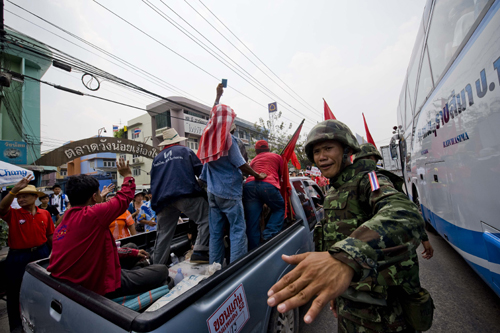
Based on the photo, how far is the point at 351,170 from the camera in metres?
1.29

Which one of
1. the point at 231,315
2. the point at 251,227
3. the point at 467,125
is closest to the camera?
the point at 231,315

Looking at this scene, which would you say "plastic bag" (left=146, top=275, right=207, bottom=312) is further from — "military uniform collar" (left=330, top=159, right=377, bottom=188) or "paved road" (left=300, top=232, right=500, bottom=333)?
"paved road" (left=300, top=232, right=500, bottom=333)

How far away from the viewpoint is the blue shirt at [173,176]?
242cm

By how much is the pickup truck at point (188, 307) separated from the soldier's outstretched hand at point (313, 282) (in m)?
0.63

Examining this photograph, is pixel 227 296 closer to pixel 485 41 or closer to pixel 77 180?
pixel 77 180

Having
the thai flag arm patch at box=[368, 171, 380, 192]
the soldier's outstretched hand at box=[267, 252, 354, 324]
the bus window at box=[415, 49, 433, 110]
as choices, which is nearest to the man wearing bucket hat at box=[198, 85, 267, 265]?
the thai flag arm patch at box=[368, 171, 380, 192]

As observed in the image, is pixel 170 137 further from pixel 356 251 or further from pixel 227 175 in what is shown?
pixel 356 251

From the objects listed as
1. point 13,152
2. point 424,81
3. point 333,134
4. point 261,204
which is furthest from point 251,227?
point 13,152

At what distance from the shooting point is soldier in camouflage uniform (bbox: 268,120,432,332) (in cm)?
66

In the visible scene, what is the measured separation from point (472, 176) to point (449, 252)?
314cm

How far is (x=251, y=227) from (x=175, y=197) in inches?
36.2

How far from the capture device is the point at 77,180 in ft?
5.72

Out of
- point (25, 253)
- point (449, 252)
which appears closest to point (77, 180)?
point (25, 253)

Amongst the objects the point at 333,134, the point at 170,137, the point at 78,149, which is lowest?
the point at 333,134
